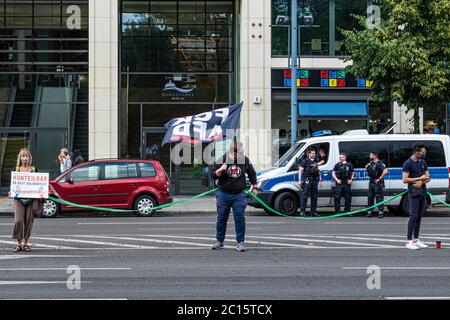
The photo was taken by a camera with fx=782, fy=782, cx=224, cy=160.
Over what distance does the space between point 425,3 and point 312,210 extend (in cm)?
739

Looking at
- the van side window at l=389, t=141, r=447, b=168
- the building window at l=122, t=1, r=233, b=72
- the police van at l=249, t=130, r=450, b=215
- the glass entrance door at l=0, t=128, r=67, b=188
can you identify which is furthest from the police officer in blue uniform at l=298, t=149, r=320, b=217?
the glass entrance door at l=0, t=128, r=67, b=188

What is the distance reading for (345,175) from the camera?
846 inches

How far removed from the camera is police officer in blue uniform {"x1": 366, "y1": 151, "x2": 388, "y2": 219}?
21.4 meters

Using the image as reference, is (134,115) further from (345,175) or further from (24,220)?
(24,220)

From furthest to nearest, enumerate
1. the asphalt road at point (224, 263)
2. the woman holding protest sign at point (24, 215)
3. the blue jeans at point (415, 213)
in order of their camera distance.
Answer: the blue jeans at point (415, 213) < the woman holding protest sign at point (24, 215) < the asphalt road at point (224, 263)

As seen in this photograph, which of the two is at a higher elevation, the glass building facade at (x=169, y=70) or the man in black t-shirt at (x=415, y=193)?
the glass building facade at (x=169, y=70)

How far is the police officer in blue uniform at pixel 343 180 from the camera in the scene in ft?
70.6

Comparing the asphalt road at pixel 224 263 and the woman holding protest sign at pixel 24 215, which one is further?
the woman holding protest sign at pixel 24 215

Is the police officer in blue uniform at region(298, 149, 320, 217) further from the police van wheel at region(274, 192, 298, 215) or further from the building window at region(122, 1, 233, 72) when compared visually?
the building window at region(122, 1, 233, 72)

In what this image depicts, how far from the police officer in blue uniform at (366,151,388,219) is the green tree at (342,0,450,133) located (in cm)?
322

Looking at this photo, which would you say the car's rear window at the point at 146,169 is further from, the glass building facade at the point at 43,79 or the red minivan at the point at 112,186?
the glass building facade at the point at 43,79

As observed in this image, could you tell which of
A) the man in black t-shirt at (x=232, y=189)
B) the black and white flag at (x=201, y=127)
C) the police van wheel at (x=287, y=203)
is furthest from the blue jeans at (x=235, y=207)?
the black and white flag at (x=201, y=127)

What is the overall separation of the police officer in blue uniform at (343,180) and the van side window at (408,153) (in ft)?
4.74
